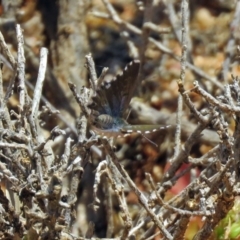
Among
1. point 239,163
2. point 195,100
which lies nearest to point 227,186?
point 239,163

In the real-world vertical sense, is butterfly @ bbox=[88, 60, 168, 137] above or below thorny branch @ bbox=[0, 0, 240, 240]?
above

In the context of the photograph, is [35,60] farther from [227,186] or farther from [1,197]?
[227,186]

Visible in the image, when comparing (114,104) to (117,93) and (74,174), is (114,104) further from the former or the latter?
(74,174)

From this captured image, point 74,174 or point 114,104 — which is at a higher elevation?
point 114,104

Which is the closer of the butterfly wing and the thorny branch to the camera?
the thorny branch

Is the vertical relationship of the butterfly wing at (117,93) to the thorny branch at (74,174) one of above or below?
above

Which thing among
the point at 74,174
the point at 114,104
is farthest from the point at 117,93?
the point at 74,174
